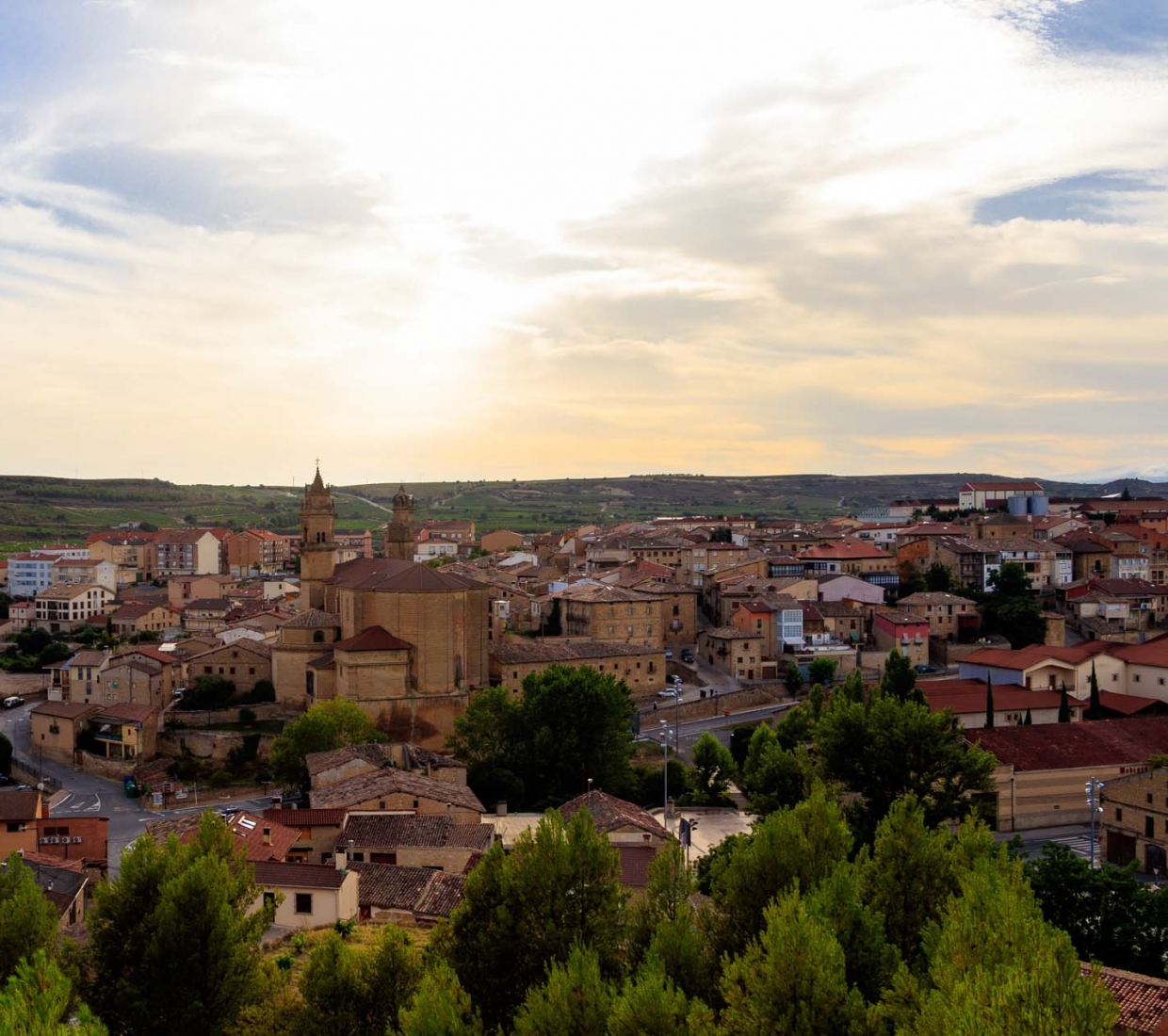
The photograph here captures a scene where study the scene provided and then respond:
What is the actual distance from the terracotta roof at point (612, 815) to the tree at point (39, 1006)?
60.3 feet

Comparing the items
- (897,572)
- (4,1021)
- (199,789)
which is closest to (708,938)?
(4,1021)

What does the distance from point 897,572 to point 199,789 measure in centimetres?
5117

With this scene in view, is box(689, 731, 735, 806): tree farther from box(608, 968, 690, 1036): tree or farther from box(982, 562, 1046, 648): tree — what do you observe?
box(608, 968, 690, 1036): tree

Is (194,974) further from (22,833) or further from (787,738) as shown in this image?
(787,738)

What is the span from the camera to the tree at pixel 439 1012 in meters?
15.1

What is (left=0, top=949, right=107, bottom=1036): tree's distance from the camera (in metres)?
13.4

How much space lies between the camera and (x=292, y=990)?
863 inches

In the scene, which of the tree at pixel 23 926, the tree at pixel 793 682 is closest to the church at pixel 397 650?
the tree at pixel 793 682

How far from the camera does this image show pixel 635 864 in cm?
3094

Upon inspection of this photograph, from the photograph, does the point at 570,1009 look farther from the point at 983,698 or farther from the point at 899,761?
the point at 983,698

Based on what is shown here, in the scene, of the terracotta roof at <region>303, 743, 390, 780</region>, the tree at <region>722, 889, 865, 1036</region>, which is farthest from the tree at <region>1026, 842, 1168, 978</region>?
the terracotta roof at <region>303, 743, 390, 780</region>

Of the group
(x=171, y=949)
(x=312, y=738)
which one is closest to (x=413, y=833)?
(x=171, y=949)

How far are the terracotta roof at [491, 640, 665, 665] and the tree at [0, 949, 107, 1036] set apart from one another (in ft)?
145

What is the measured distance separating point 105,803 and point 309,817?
18309 millimetres
